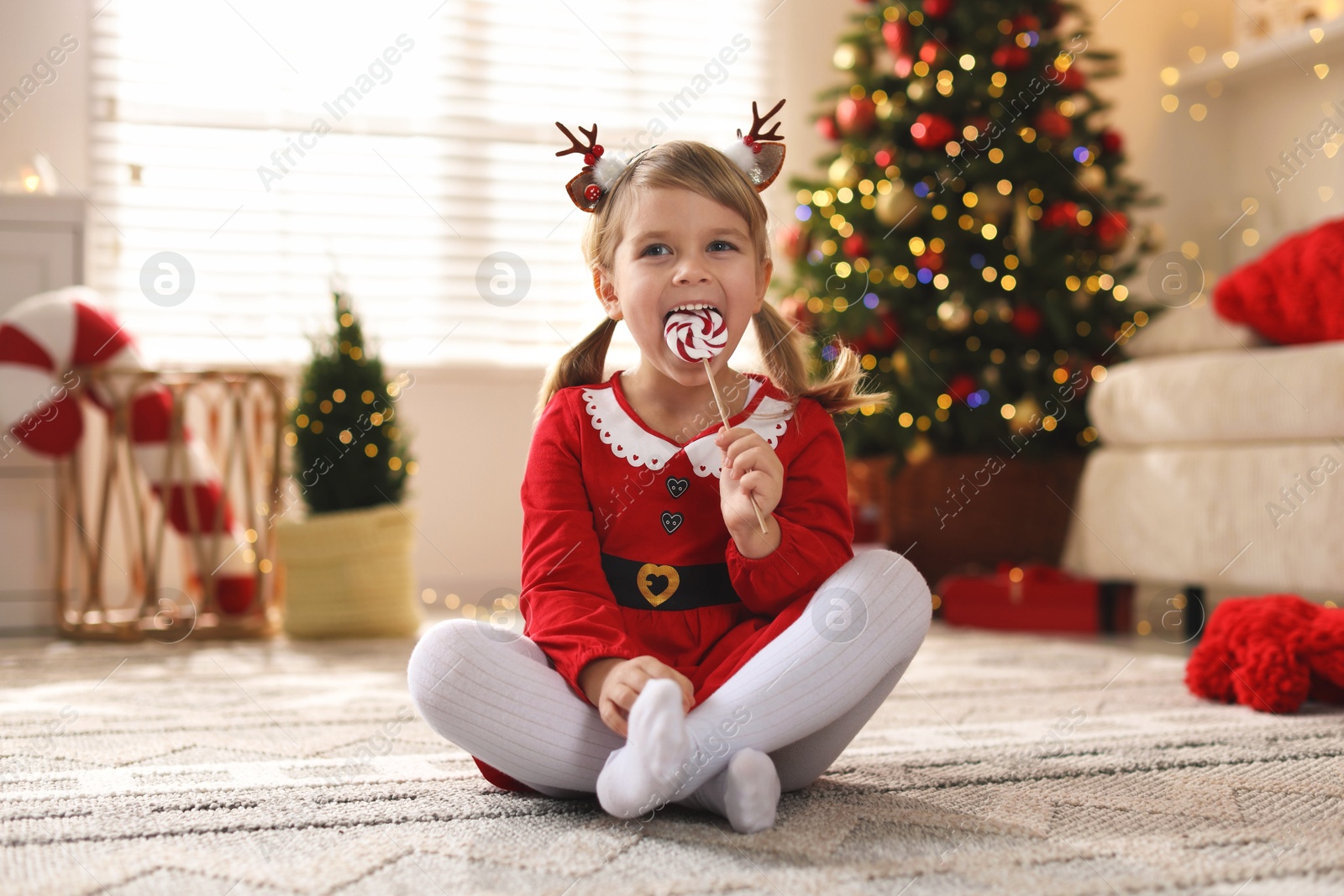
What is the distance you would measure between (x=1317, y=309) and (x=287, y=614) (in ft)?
6.45

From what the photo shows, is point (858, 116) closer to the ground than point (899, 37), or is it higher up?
closer to the ground

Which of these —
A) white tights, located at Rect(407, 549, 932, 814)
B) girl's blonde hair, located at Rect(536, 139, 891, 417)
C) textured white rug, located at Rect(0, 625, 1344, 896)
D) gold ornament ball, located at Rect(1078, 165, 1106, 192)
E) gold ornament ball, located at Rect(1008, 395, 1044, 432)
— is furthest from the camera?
gold ornament ball, located at Rect(1078, 165, 1106, 192)

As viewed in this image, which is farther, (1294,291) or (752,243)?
(1294,291)

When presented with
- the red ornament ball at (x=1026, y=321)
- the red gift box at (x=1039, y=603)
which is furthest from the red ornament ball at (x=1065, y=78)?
the red gift box at (x=1039, y=603)

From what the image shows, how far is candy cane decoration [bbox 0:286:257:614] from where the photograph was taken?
221 centimetres

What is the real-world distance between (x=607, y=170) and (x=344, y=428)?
141 cm

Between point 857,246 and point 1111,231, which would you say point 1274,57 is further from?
point 857,246

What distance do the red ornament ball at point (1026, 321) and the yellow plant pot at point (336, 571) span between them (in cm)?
141

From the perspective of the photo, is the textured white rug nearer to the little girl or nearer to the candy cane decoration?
the little girl

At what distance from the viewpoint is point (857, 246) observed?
2686mm

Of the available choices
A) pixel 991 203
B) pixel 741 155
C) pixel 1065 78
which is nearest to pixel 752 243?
pixel 741 155

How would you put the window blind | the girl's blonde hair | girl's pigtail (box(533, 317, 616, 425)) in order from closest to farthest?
the girl's blonde hair
girl's pigtail (box(533, 317, 616, 425))
the window blind

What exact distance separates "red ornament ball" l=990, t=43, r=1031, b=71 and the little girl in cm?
184

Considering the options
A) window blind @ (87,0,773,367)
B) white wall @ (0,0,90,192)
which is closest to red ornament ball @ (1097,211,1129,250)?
window blind @ (87,0,773,367)
